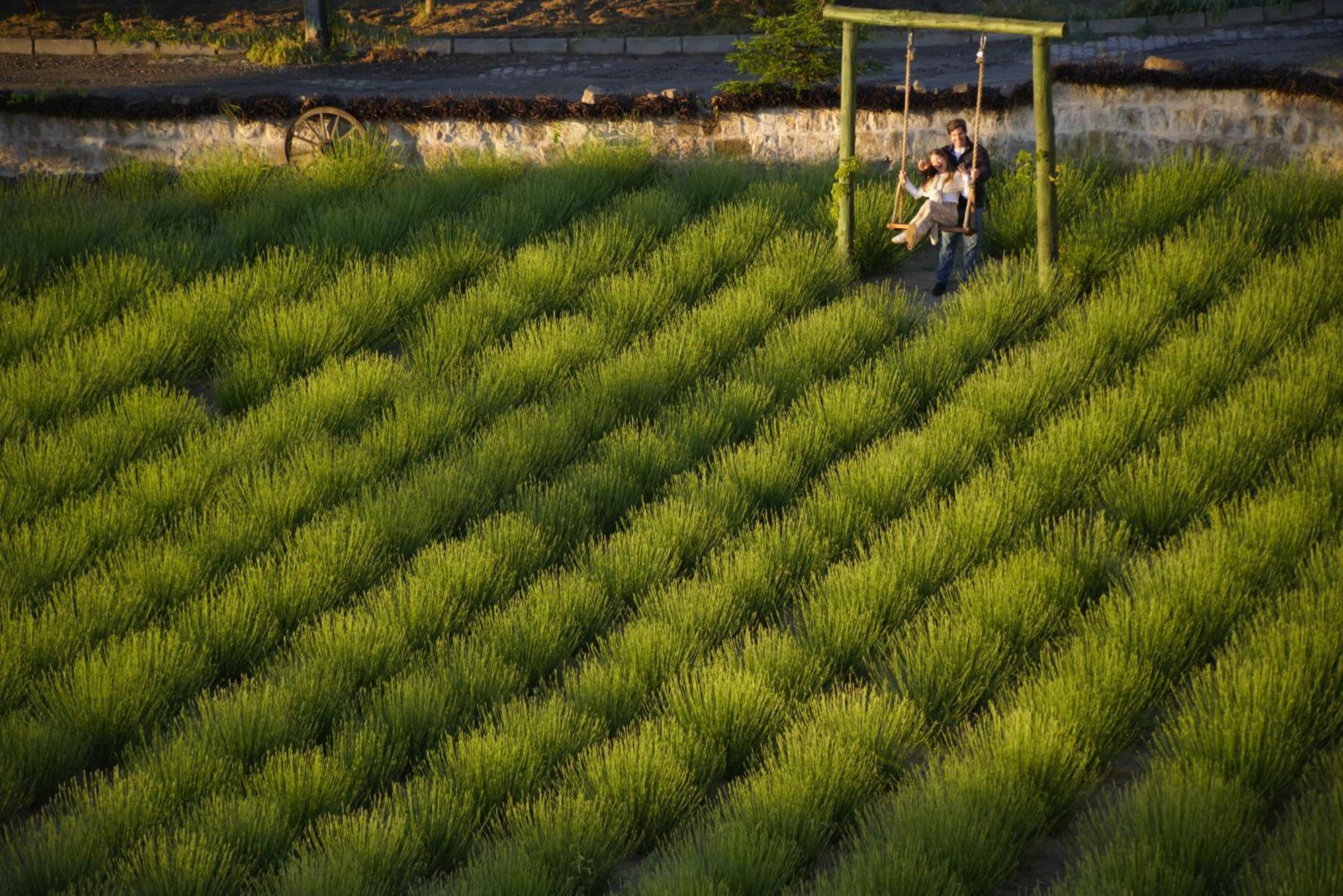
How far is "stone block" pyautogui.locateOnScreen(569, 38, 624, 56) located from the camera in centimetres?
1502

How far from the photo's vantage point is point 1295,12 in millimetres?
13664

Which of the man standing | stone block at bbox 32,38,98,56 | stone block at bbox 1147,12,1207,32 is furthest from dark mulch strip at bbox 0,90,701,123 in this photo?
stone block at bbox 1147,12,1207,32

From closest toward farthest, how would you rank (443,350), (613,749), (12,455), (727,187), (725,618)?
(613,749) → (725,618) → (12,455) → (443,350) → (727,187)

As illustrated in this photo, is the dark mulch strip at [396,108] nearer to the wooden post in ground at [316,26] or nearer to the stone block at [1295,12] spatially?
the wooden post in ground at [316,26]

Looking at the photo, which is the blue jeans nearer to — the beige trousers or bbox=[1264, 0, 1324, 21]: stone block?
the beige trousers

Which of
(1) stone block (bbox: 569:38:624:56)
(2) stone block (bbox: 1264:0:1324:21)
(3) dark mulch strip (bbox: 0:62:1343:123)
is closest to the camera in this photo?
(3) dark mulch strip (bbox: 0:62:1343:123)

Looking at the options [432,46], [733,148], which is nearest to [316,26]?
[432,46]

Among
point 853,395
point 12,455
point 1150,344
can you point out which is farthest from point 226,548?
point 1150,344

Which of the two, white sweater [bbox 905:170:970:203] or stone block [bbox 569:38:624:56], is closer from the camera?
white sweater [bbox 905:170:970:203]

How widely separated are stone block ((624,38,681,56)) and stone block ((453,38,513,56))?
1.23 metres

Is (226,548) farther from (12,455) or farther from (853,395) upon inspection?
(853,395)

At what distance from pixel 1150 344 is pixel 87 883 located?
5.25m

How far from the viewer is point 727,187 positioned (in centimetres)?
938

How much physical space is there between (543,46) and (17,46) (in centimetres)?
555
